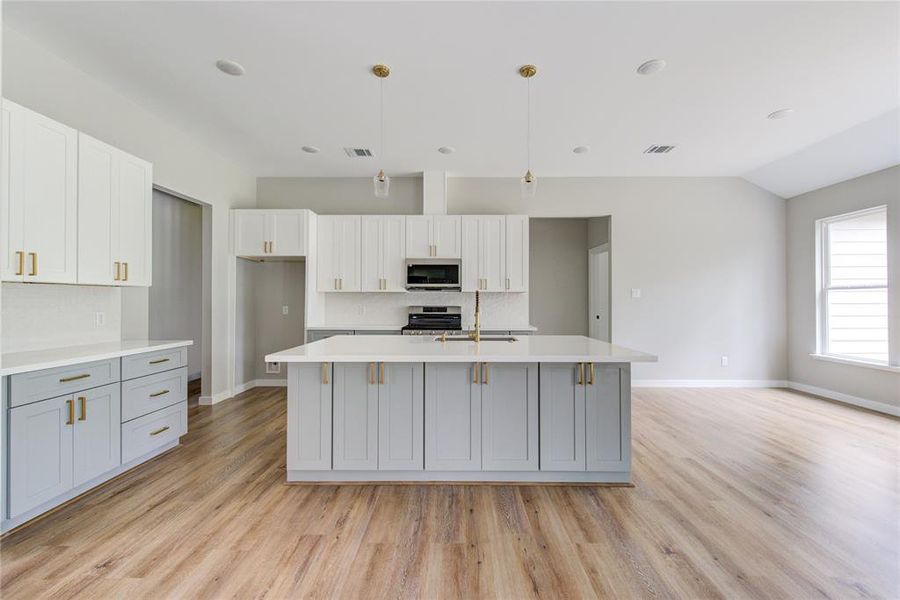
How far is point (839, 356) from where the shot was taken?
4.71 meters

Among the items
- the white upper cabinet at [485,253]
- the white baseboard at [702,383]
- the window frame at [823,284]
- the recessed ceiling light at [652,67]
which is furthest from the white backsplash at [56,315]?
the window frame at [823,284]

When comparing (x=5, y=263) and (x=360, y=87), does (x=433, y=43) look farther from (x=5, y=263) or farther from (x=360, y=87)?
(x=5, y=263)

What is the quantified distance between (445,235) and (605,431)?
128 inches

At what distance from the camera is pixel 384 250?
5121mm

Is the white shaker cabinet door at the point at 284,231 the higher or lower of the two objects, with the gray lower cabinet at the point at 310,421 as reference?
higher

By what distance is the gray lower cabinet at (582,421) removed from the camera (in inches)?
101

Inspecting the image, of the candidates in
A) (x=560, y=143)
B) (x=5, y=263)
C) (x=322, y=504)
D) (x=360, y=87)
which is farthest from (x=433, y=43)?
(x=322, y=504)

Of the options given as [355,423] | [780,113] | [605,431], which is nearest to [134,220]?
[355,423]

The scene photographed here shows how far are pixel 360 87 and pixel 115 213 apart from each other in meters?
2.03

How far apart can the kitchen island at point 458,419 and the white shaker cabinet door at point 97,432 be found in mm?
1126

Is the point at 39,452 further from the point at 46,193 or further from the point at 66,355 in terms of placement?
the point at 46,193

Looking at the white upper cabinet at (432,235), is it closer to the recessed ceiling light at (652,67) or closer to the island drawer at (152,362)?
the recessed ceiling light at (652,67)

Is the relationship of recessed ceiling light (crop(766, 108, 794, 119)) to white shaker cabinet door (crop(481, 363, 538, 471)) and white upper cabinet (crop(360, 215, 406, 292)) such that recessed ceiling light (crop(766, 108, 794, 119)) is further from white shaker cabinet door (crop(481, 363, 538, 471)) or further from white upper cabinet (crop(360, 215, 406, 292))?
white upper cabinet (crop(360, 215, 406, 292))

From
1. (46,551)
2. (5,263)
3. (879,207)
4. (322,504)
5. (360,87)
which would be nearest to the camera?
(46,551)
